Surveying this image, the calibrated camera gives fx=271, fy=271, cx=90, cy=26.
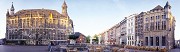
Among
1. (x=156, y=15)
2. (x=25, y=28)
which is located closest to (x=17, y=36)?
(x=25, y=28)

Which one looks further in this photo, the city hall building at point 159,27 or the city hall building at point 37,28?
the city hall building at point 37,28

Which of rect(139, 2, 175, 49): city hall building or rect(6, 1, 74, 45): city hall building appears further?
rect(6, 1, 74, 45): city hall building

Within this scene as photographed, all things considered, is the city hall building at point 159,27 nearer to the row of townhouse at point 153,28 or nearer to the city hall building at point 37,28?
the row of townhouse at point 153,28

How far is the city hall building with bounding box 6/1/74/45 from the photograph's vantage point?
124625 mm

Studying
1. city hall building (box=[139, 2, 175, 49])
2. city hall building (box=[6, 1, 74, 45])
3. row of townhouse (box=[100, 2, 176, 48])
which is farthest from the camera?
city hall building (box=[6, 1, 74, 45])

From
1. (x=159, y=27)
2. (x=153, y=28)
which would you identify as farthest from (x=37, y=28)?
(x=159, y=27)

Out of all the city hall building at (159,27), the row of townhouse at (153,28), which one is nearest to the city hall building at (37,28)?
the row of townhouse at (153,28)

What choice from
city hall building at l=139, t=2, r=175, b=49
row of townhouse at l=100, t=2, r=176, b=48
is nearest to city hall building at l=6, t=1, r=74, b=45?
row of townhouse at l=100, t=2, r=176, b=48

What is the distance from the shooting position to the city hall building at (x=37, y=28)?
12462cm

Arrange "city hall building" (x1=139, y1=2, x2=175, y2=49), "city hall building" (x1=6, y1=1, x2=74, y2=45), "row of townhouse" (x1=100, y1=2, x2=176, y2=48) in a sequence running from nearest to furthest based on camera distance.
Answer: "city hall building" (x1=139, y1=2, x2=175, y2=49)
"row of townhouse" (x1=100, y1=2, x2=176, y2=48)
"city hall building" (x1=6, y1=1, x2=74, y2=45)

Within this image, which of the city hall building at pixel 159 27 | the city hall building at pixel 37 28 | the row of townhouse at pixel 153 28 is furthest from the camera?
the city hall building at pixel 37 28

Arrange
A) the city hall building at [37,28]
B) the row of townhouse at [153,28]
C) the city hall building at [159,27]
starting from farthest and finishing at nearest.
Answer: the city hall building at [37,28] < the row of townhouse at [153,28] < the city hall building at [159,27]

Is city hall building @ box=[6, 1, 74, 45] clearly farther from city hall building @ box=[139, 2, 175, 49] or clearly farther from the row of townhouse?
city hall building @ box=[139, 2, 175, 49]

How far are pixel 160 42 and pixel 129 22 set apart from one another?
22.7 meters
